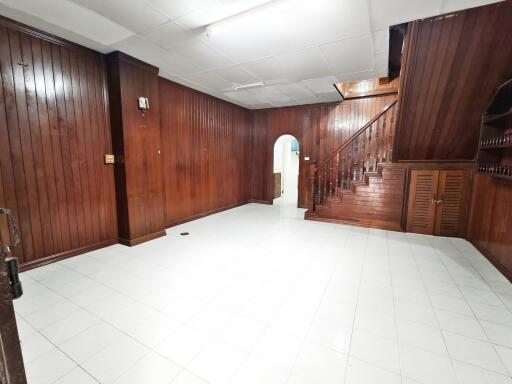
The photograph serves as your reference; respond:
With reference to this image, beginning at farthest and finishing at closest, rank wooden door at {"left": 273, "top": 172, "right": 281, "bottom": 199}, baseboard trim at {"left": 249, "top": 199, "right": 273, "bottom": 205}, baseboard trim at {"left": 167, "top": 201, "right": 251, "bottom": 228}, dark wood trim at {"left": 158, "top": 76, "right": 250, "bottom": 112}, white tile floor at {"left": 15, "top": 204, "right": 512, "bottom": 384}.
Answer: wooden door at {"left": 273, "top": 172, "right": 281, "bottom": 199}, baseboard trim at {"left": 249, "top": 199, "right": 273, "bottom": 205}, baseboard trim at {"left": 167, "top": 201, "right": 251, "bottom": 228}, dark wood trim at {"left": 158, "top": 76, "right": 250, "bottom": 112}, white tile floor at {"left": 15, "top": 204, "right": 512, "bottom": 384}

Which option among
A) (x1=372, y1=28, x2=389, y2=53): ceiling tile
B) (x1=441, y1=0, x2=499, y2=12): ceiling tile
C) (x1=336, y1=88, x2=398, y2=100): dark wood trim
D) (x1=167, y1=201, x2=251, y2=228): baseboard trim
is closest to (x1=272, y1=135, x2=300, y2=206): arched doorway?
(x1=167, y1=201, x2=251, y2=228): baseboard trim

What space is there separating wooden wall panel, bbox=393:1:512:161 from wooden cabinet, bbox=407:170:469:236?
0.35 m

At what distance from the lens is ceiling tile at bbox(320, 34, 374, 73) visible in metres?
3.11

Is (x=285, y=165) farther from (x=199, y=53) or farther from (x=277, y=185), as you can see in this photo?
(x=199, y=53)

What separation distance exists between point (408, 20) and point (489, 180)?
275 cm

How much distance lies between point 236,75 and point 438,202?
4.42 m

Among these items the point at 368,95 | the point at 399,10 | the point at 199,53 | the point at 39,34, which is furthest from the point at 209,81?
the point at 368,95

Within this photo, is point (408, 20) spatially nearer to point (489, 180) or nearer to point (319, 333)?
point (489, 180)

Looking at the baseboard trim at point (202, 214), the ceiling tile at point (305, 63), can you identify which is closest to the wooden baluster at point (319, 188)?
the ceiling tile at point (305, 63)

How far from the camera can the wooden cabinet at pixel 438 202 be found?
14.1 ft

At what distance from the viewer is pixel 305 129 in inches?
261

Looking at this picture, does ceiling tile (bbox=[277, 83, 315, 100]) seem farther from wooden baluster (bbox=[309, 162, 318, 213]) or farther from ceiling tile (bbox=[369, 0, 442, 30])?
ceiling tile (bbox=[369, 0, 442, 30])

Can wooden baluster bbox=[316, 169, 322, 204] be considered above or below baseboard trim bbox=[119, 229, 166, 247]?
above

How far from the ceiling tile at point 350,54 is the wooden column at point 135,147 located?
9.35 ft
